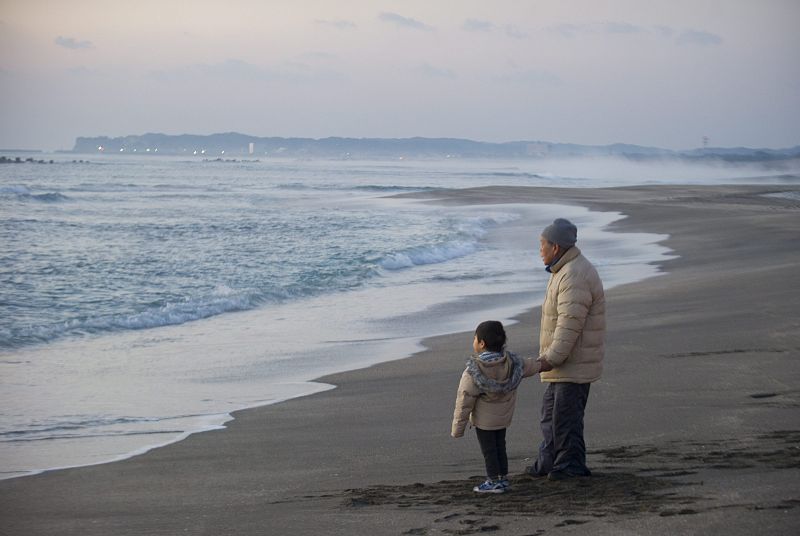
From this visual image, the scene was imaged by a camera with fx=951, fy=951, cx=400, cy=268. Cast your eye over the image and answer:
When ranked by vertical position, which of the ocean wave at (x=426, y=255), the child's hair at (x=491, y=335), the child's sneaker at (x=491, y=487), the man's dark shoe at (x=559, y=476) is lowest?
the ocean wave at (x=426, y=255)

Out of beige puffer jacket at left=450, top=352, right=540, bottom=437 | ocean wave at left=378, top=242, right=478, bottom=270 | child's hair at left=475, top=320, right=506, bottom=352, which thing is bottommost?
ocean wave at left=378, top=242, right=478, bottom=270

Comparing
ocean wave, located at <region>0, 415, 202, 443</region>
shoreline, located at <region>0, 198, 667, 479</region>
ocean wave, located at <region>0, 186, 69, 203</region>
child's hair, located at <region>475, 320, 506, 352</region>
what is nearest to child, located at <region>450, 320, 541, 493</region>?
child's hair, located at <region>475, 320, 506, 352</region>

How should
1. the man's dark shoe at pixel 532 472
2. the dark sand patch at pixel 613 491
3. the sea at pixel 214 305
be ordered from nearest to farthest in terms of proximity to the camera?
the dark sand patch at pixel 613 491 → the man's dark shoe at pixel 532 472 → the sea at pixel 214 305

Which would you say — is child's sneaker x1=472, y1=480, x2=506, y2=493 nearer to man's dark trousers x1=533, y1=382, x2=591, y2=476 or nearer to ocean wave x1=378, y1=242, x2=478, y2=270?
man's dark trousers x1=533, y1=382, x2=591, y2=476

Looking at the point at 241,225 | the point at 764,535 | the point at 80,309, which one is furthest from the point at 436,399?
the point at 241,225

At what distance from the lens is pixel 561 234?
5.11m

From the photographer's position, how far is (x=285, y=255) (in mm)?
22922

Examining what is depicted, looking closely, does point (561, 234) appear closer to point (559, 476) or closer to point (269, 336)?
point (559, 476)

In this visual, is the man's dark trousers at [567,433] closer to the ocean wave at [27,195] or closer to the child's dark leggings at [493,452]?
the child's dark leggings at [493,452]

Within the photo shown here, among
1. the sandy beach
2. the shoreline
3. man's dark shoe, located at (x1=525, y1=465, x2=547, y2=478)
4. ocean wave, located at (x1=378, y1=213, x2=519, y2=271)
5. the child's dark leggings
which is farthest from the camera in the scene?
ocean wave, located at (x1=378, y1=213, x2=519, y2=271)

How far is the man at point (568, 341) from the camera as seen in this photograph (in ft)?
16.5

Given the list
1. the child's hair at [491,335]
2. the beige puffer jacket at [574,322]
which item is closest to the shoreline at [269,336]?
the child's hair at [491,335]

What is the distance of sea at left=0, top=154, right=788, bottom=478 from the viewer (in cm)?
840

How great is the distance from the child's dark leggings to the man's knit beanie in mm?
1083
